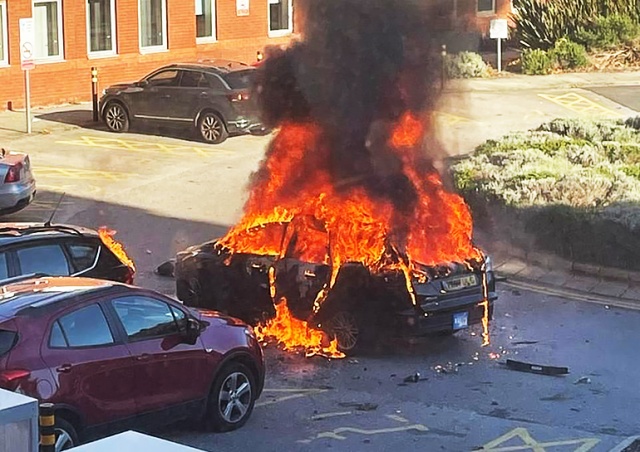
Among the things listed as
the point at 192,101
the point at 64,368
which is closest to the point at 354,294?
the point at 64,368

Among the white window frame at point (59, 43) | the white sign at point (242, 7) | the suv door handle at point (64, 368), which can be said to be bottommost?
the suv door handle at point (64, 368)

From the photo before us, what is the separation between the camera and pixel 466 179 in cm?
1911

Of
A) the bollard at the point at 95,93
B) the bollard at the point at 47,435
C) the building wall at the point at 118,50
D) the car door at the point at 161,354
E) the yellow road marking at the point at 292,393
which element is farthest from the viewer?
the building wall at the point at 118,50

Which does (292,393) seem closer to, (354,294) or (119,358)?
(354,294)

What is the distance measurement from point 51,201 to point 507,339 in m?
9.09

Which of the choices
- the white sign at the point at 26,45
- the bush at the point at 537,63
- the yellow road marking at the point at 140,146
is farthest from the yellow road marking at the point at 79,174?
the bush at the point at 537,63

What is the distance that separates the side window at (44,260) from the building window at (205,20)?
21.3m

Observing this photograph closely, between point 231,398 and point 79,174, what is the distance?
12333mm

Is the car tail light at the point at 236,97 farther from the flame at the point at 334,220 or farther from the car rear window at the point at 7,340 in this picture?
the car rear window at the point at 7,340

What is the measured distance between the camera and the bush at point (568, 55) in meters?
36.8

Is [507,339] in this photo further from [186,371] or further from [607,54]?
[607,54]

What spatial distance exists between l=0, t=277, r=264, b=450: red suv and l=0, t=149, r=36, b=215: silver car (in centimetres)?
726

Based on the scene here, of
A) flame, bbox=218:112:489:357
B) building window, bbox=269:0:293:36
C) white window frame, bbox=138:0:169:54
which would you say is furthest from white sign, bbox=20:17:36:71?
building window, bbox=269:0:293:36

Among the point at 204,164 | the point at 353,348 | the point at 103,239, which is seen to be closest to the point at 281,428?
the point at 353,348
